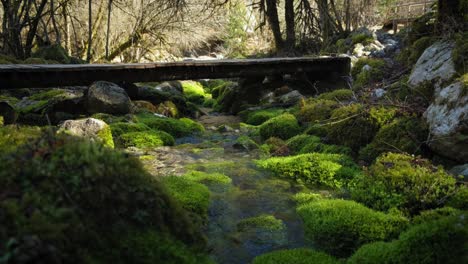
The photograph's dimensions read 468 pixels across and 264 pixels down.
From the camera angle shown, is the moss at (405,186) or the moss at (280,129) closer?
the moss at (405,186)

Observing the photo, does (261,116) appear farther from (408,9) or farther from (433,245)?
(408,9)

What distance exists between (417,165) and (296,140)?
3462 millimetres

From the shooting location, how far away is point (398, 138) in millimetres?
6496

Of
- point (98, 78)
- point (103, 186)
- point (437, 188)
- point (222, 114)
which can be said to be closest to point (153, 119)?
point (98, 78)

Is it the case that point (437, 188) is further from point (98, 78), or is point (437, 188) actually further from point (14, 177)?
point (98, 78)

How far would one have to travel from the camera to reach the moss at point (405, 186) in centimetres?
449

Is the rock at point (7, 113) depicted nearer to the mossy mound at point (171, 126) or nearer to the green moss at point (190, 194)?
the mossy mound at point (171, 126)

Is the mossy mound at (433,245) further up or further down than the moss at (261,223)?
further up

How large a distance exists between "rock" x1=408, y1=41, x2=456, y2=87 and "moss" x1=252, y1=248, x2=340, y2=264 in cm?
489

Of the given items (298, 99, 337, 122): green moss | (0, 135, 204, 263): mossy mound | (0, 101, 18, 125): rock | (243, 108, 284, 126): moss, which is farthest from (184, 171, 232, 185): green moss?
(243, 108, 284, 126): moss

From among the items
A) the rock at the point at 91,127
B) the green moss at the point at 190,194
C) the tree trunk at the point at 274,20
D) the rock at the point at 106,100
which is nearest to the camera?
the green moss at the point at 190,194

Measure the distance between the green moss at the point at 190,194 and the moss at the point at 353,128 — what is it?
3.25 meters

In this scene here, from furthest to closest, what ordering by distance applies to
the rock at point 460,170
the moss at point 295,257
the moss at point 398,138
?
1. the moss at point 398,138
2. the rock at point 460,170
3. the moss at point 295,257

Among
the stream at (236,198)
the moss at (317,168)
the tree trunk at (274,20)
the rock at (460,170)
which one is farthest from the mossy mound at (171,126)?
the tree trunk at (274,20)
